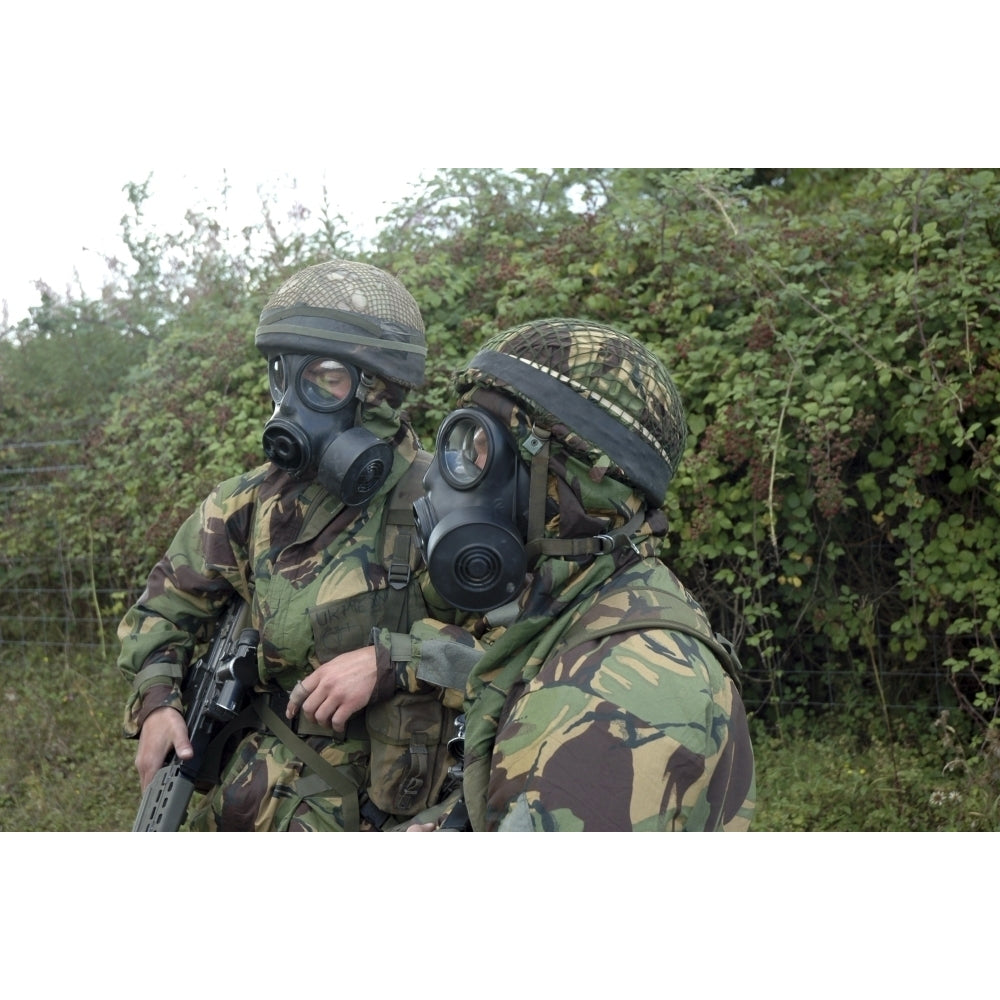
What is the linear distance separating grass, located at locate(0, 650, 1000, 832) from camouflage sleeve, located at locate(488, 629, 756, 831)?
9.03 feet

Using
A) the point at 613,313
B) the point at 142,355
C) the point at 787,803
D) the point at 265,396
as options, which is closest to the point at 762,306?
the point at 613,313

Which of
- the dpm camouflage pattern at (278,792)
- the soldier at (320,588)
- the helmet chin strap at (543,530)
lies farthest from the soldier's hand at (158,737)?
the helmet chin strap at (543,530)

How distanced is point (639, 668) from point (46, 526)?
5.89 metres

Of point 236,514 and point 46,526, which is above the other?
point 236,514

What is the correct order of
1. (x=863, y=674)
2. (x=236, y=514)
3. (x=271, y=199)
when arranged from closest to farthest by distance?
(x=236, y=514)
(x=863, y=674)
(x=271, y=199)

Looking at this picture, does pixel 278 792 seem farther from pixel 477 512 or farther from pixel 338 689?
pixel 477 512

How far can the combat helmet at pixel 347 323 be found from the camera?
109 inches

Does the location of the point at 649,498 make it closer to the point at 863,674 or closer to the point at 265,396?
the point at 863,674

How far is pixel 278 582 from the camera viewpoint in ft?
8.79

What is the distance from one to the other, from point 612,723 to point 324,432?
1.46 meters

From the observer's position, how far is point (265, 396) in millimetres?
5402

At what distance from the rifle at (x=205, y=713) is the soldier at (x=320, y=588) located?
39 mm

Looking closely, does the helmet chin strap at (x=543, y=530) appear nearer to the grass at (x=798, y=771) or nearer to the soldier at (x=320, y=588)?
the soldier at (x=320, y=588)

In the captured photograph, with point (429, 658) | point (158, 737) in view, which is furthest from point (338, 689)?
point (158, 737)
